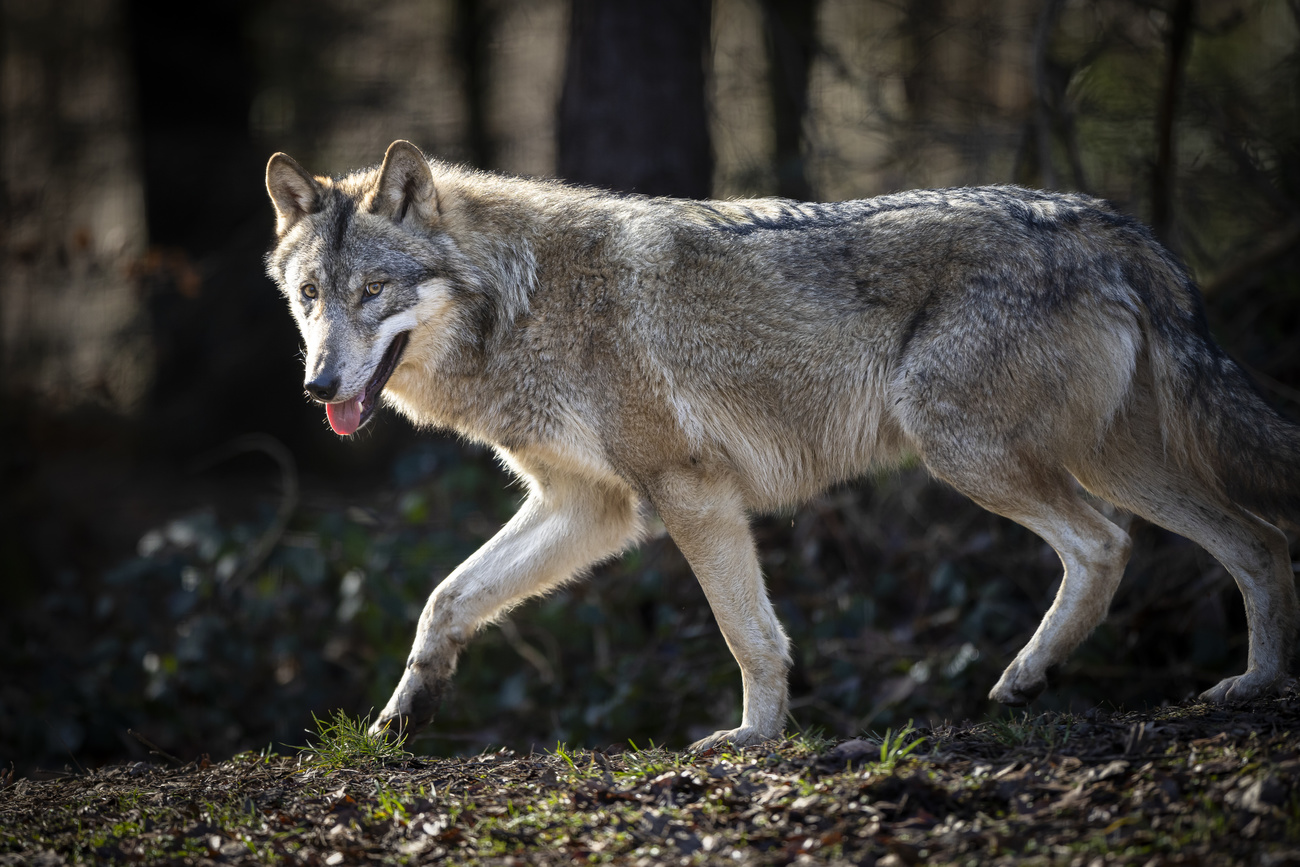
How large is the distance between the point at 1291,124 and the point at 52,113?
12.2 m

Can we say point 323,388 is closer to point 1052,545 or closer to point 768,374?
point 768,374

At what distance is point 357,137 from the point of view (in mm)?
11875

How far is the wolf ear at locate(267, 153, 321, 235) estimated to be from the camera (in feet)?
15.3

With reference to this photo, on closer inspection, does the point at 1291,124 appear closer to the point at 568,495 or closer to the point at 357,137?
the point at 568,495

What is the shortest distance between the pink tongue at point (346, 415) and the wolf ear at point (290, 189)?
1047 millimetres

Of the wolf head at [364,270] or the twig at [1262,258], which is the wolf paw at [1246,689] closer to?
the twig at [1262,258]

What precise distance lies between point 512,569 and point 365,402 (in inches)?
Answer: 40.1

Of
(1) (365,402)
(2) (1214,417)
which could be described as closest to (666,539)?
(1) (365,402)

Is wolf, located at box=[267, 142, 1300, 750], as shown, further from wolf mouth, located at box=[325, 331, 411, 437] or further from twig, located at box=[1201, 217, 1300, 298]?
twig, located at box=[1201, 217, 1300, 298]

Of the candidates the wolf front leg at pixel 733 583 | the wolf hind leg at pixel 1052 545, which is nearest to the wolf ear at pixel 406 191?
the wolf front leg at pixel 733 583

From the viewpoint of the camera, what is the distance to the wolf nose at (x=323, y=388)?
13.6 ft

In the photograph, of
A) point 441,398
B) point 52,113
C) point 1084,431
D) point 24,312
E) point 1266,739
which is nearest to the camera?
point 1266,739

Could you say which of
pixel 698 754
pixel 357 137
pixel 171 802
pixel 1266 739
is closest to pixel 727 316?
pixel 698 754

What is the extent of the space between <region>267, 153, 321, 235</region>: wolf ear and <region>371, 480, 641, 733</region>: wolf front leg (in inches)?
67.9
